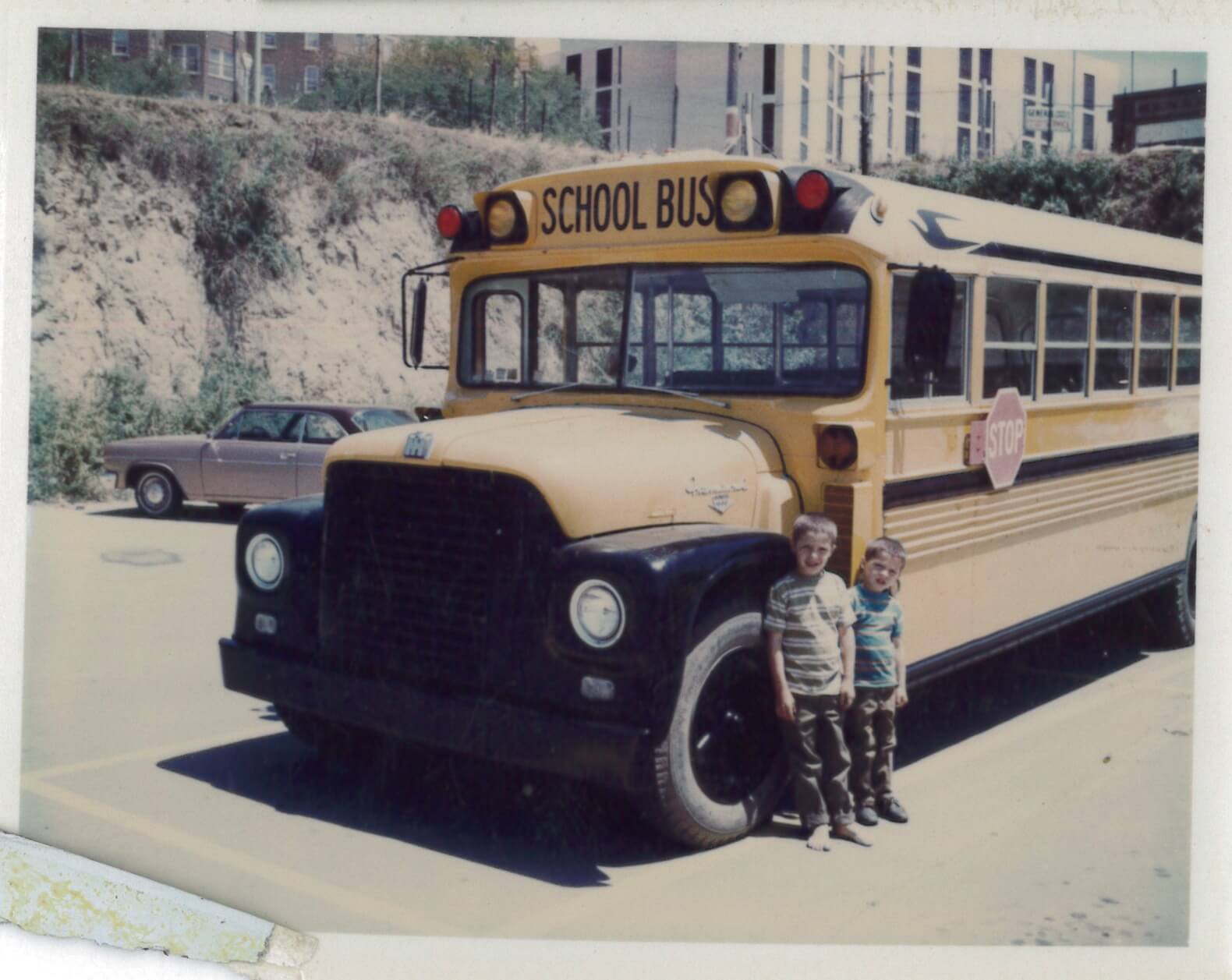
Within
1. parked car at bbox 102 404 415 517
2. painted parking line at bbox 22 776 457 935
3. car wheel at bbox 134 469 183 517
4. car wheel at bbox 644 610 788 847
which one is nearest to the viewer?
car wheel at bbox 644 610 788 847

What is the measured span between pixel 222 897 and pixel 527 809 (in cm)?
104

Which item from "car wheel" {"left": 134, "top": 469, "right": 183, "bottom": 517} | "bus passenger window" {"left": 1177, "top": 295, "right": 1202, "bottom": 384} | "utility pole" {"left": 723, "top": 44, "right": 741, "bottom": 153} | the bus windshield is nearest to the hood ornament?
the bus windshield

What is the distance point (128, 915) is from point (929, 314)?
338 cm

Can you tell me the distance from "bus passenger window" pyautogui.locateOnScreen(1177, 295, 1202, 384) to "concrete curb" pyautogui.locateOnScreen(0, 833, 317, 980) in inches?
156

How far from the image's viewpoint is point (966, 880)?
161 inches

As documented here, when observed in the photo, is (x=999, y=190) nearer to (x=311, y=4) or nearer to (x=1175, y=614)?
(x=1175, y=614)

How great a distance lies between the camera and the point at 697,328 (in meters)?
4.60

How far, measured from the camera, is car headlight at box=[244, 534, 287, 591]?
172 inches

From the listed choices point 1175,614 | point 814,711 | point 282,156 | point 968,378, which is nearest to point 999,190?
point 968,378

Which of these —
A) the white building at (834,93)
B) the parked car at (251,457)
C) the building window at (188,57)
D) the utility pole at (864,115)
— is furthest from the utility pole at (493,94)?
the parked car at (251,457)

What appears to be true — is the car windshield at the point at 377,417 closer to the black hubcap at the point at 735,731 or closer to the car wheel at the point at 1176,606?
the black hubcap at the point at 735,731

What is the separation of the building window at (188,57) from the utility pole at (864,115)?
8.53ft

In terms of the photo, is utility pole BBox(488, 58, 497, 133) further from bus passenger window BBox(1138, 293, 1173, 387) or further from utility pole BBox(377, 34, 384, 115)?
bus passenger window BBox(1138, 293, 1173, 387)

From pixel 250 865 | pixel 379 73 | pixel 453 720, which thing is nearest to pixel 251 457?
pixel 379 73
